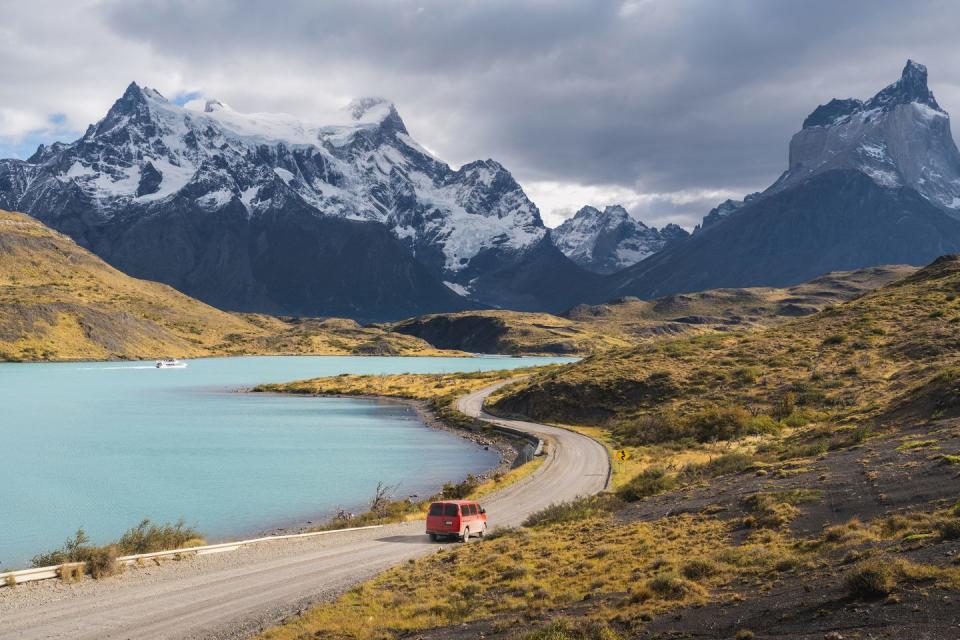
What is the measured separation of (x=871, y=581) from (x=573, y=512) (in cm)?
2197

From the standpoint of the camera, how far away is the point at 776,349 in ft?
303

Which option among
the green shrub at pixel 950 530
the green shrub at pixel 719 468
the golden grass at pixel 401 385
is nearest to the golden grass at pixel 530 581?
the green shrub at pixel 950 530

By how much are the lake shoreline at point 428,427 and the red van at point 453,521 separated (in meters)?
8.75

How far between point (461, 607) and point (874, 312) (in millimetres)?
91923

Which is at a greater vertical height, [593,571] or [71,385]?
[71,385]

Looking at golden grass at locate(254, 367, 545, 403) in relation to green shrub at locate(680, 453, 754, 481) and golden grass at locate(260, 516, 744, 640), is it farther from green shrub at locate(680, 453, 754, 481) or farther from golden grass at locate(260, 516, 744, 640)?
golden grass at locate(260, 516, 744, 640)

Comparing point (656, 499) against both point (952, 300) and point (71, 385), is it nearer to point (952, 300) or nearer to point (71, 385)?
point (952, 300)

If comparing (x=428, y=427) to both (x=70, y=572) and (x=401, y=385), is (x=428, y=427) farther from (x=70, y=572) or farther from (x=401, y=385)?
(x=70, y=572)

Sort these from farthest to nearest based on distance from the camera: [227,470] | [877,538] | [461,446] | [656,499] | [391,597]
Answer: [461,446]
[227,470]
[656,499]
[391,597]
[877,538]

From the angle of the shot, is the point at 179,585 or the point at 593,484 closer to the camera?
the point at 179,585

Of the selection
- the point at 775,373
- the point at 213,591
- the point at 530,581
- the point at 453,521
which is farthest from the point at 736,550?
the point at 775,373

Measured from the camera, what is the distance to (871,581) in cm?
1538

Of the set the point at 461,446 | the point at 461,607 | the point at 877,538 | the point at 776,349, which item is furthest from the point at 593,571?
the point at 776,349

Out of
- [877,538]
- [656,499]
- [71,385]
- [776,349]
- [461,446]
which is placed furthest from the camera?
[71,385]
